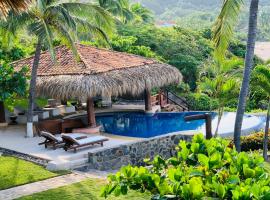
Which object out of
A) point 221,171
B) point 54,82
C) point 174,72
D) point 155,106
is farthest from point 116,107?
point 221,171

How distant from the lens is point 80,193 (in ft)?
32.8

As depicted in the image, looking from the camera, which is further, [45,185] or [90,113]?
[90,113]

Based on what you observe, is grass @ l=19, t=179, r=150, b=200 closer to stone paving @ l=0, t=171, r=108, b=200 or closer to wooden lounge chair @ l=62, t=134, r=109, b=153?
stone paving @ l=0, t=171, r=108, b=200

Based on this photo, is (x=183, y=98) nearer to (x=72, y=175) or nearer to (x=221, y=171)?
(x=72, y=175)

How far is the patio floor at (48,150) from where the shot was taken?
12461mm

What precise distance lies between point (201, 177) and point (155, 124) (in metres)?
15.0

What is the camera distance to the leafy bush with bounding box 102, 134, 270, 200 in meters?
4.73

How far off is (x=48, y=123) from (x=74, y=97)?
1.55 metres

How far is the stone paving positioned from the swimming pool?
6.11 metres

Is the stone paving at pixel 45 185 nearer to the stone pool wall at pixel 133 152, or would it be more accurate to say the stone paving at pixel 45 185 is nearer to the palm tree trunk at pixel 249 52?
the stone pool wall at pixel 133 152

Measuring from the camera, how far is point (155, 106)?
75.1 feet

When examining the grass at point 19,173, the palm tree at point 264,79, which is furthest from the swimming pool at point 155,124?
the grass at point 19,173

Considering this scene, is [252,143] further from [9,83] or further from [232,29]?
[9,83]

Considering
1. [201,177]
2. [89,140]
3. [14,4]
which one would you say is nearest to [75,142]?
[89,140]
